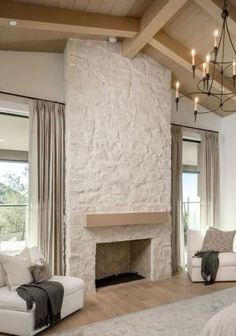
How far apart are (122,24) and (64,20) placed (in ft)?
2.73

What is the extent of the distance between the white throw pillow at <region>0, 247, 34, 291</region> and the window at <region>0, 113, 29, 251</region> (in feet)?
2.72

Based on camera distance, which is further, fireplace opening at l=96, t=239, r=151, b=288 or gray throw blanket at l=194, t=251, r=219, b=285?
fireplace opening at l=96, t=239, r=151, b=288

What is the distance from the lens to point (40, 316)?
128 inches

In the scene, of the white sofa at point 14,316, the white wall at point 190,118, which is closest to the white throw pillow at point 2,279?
the white sofa at point 14,316

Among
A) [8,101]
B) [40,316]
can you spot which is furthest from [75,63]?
[40,316]

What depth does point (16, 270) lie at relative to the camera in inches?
140

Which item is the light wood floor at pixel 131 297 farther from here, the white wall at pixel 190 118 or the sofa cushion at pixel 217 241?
the white wall at pixel 190 118

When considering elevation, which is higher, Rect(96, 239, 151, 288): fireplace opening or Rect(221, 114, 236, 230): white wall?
Rect(221, 114, 236, 230): white wall

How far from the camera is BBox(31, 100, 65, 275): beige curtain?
4.64 m

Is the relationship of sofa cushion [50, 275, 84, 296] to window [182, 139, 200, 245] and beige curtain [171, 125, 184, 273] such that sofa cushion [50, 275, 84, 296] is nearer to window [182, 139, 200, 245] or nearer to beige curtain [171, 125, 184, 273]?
beige curtain [171, 125, 184, 273]

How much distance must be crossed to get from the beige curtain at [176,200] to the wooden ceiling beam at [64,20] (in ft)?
7.48

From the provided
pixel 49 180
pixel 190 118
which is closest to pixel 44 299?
pixel 49 180

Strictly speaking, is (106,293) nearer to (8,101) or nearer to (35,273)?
(35,273)

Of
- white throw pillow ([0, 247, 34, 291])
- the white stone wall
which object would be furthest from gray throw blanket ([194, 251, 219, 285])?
white throw pillow ([0, 247, 34, 291])
